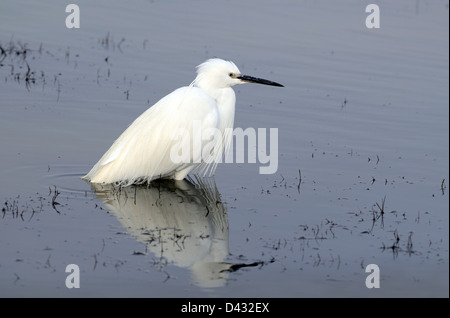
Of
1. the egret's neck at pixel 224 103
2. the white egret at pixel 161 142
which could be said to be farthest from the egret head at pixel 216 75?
the white egret at pixel 161 142

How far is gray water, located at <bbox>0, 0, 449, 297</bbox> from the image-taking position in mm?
6301

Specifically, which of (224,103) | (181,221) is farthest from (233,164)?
(181,221)

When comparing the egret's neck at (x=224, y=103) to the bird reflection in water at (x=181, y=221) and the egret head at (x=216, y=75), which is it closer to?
the egret head at (x=216, y=75)

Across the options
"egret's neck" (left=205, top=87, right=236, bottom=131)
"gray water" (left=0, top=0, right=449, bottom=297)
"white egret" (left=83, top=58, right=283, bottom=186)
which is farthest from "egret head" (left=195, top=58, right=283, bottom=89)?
"gray water" (left=0, top=0, right=449, bottom=297)

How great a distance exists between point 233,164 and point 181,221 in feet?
7.18

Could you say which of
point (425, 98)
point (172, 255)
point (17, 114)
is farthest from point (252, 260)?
point (425, 98)

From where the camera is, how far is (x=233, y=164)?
9.44 m

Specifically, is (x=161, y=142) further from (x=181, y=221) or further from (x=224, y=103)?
(x=181, y=221)

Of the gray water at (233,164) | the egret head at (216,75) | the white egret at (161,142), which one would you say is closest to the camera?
the gray water at (233,164)

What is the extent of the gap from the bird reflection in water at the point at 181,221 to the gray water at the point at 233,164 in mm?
22

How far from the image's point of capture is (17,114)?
10242 mm

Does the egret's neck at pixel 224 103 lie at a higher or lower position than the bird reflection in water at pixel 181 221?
higher

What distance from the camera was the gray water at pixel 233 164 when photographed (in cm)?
630

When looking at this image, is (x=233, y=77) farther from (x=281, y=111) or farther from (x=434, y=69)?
(x=434, y=69)
